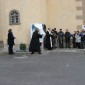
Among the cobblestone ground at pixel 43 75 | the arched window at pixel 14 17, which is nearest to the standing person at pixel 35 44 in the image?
the arched window at pixel 14 17

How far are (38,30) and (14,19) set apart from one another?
2.24 m

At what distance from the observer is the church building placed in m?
15.4

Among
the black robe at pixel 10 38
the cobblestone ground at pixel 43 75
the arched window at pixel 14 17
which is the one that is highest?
the arched window at pixel 14 17

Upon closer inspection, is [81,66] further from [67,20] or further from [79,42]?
[67,20]

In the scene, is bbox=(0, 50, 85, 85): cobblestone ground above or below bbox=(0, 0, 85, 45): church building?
below

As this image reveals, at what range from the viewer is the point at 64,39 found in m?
17.6

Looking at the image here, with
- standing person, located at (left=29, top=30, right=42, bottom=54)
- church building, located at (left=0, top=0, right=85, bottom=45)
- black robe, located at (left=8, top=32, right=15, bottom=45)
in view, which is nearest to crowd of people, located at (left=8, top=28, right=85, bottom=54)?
church building, located at (left=0, top=0, right=85, bottom=45)

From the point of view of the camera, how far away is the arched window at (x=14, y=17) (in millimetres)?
15530

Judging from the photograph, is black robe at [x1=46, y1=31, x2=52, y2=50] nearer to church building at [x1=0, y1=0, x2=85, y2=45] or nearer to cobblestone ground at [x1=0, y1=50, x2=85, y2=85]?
church building at [x1=0, y1=0, x2=85, y2=45]

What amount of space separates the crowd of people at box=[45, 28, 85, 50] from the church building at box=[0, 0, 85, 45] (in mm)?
817

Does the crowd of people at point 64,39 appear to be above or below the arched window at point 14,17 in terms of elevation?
below

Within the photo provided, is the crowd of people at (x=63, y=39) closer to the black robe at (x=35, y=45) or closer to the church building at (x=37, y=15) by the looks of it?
the church building at (x=37, y=15)

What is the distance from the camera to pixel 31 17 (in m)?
→ 15.5

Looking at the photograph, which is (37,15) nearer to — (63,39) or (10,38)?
(10,38)
